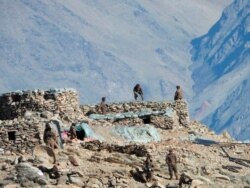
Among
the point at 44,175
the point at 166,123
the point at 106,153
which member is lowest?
the point at 44,175

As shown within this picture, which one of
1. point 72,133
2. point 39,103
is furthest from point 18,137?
point 39,103

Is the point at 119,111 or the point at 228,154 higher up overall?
the point at 119,111

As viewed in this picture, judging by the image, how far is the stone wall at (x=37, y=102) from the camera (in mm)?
59719

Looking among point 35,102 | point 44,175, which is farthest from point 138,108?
point 44,175

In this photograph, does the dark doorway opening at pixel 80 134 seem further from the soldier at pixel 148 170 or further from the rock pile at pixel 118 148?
the soldier at pixel 148 170

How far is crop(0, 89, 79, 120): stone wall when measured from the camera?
196 ft

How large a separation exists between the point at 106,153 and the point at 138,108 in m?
16.9

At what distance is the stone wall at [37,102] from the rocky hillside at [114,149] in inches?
2.0

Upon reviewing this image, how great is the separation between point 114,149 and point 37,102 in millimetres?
10306

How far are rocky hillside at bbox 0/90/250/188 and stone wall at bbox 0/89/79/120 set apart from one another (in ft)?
0.17

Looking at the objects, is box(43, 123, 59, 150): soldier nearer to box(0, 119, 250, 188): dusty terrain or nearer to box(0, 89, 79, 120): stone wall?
box(0, 119, 250, 188): dusty terrain

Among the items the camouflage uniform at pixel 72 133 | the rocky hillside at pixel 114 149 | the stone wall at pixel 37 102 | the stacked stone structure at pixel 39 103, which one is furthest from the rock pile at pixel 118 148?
the stone wall at pixel 37 102

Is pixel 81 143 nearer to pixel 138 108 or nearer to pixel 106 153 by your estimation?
pixel 106 153

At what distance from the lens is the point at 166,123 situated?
6359 cm
